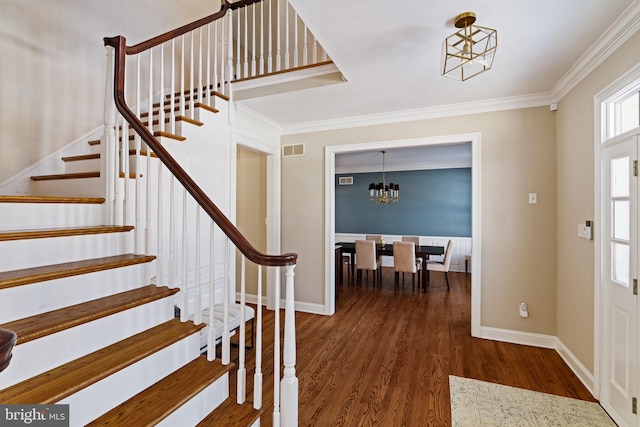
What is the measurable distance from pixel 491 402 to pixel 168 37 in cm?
372

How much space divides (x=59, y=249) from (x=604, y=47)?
3.78 m

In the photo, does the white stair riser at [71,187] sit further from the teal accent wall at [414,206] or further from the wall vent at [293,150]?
the teal accent wall at [414,206]

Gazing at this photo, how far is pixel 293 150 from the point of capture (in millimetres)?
4188

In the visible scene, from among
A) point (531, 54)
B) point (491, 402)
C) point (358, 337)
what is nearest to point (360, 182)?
point (358, 337)

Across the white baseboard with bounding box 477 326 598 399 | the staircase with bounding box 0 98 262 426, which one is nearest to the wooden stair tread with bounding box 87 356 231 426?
the staircase with bounding box 0 98 262 426

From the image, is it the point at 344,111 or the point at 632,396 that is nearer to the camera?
the point at 632,396

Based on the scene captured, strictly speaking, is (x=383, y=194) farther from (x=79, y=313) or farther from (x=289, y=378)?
(x=79, y=313)

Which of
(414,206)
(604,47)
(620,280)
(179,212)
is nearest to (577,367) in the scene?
(620,280)

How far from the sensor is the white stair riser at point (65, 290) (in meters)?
1.31

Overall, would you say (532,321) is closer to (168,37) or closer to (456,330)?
(456,330)

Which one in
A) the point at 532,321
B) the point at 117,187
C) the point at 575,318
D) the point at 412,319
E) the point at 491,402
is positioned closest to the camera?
the point at 117,187

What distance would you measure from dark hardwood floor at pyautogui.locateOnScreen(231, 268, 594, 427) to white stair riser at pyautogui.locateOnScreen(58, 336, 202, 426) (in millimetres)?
697

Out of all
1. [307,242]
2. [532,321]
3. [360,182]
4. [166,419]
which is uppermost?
[360,182]

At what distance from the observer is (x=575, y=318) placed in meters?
2.57
